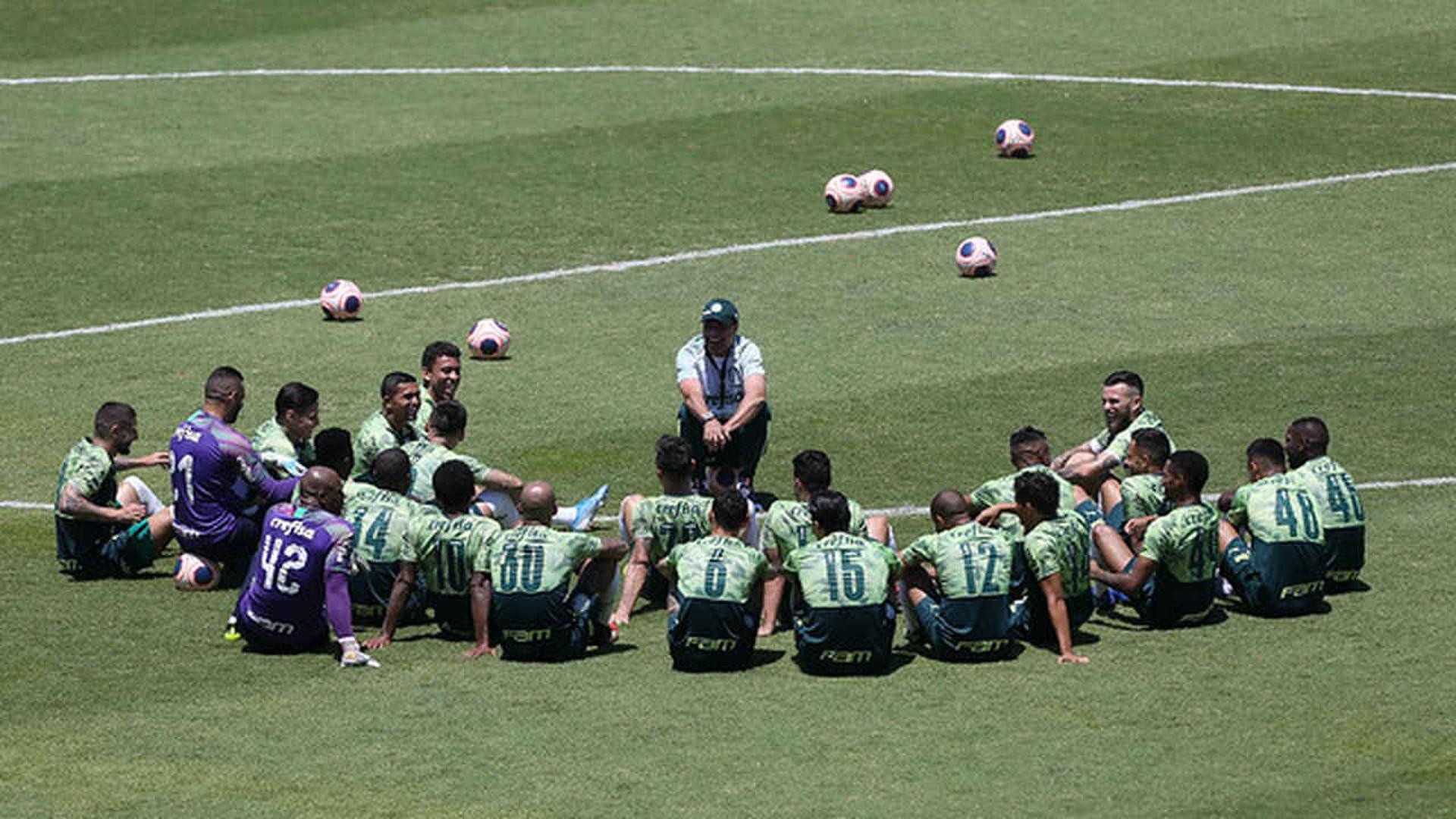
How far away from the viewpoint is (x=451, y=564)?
1538cm

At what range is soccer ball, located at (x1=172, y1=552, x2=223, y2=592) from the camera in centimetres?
1681

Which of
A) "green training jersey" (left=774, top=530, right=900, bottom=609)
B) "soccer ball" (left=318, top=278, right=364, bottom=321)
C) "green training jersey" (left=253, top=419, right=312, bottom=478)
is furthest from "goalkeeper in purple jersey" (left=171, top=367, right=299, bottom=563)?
"soccer ball" (left=318, top=278, right=364, bottom=321)

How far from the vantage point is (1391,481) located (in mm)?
18938

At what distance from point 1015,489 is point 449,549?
3.97m

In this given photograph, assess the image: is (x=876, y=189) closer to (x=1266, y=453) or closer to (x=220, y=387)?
(x=1266, y=453)

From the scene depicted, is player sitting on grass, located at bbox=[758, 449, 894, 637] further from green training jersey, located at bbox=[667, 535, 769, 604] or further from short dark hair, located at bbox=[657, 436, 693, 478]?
green training jersey, located at bbox=[667, 535, 769, 604]

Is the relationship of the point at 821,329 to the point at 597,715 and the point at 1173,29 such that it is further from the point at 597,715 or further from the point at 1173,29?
the point at 1173,29

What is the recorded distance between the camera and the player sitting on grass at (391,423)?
17375mm

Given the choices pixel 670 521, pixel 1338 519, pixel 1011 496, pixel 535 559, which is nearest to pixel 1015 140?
pixel 1011 496

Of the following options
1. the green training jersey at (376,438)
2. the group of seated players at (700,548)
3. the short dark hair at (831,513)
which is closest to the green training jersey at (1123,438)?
the group of seated players at (700,548)

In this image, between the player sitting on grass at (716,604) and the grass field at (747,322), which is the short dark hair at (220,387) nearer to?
the grass field at (747,322)

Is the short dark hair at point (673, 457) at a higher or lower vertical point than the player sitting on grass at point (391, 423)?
lower

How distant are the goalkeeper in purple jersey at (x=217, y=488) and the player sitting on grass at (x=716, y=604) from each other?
3802mm

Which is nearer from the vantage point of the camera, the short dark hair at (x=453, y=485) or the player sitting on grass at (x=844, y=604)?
the player sitting on grass at (x=844, y=604)
